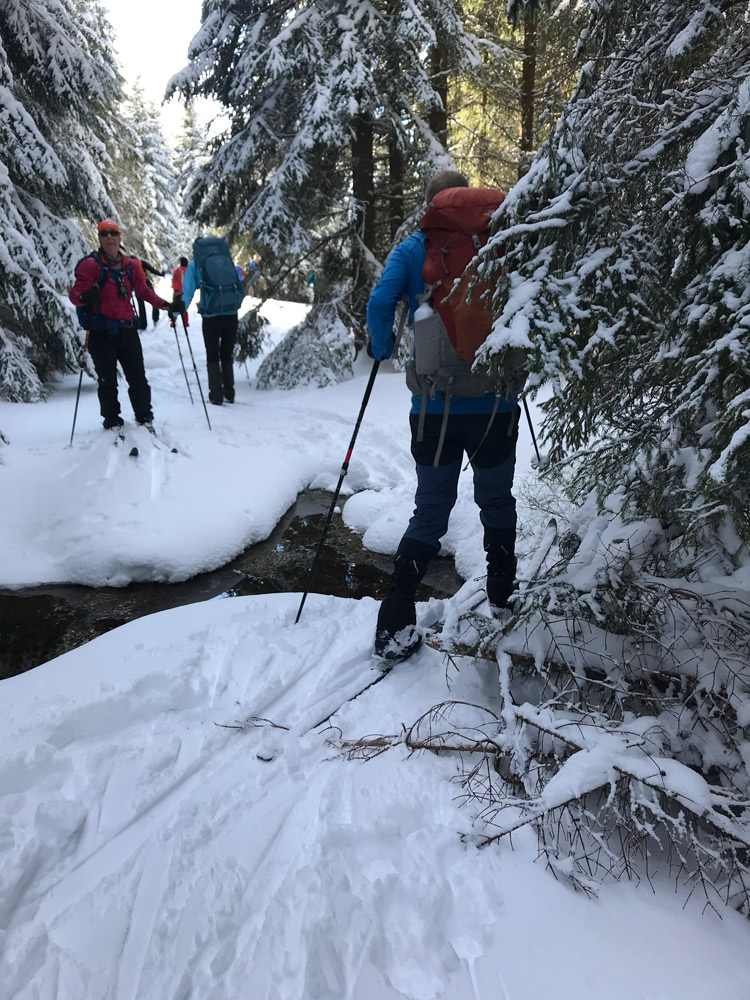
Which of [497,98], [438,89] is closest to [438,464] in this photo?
[438,89]

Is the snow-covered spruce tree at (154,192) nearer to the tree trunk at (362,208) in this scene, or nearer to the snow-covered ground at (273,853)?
the tree trunk at (362,208)

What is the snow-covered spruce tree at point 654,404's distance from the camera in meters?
1.64

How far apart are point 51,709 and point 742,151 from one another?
3213 mm

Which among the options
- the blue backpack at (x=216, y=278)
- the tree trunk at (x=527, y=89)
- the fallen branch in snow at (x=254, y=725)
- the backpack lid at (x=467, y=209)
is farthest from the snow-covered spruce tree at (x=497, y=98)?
the fallen branch in snow at (x=254, y=725)

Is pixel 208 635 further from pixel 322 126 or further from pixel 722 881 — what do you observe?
pixel 322 126

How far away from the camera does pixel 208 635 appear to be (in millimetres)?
3211

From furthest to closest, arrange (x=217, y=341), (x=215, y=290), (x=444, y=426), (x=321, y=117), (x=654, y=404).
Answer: (x=217, y=341) → (x=215, y=290) → (x=321, y=117) → (x=444, y=426) → (x=654, y=404)

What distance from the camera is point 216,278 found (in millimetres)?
7984

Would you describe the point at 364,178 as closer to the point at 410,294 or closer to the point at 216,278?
the point at 216,278

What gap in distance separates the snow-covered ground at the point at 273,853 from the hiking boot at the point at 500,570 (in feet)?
1.30

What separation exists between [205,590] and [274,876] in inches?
107

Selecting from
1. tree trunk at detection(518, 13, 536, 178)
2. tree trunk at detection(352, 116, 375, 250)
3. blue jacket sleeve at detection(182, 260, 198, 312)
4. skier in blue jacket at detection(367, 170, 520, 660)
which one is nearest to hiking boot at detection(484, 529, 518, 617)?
Answer: skier in blue jacket at detection(367, 170, 520, 660)

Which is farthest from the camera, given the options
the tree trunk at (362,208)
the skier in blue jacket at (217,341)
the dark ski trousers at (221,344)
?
the tree trunk at (362,208)

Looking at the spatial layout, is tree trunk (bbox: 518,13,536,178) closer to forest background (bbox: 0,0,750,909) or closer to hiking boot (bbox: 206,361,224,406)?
forest background (bbox: 0,0,750,909)
